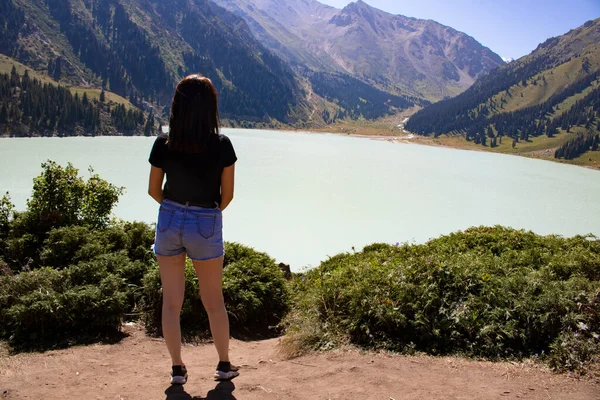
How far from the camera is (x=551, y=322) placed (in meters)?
4.79

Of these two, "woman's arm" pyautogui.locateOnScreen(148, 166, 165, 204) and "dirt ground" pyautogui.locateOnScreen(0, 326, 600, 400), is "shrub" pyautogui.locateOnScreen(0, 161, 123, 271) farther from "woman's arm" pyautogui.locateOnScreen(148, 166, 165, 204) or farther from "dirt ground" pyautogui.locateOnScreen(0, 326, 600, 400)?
"woman's arm" pyautogui.locateOnScreen(148, 166, 165, 204)

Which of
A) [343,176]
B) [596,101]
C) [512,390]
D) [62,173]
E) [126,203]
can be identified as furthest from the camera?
[596,101]

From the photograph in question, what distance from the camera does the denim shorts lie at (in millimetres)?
3604

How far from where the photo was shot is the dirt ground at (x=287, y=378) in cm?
383

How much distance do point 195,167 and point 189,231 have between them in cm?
54

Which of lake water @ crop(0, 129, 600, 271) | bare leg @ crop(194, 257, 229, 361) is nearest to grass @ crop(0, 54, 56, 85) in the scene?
lake water @ crop(0, 129, 600, 271)

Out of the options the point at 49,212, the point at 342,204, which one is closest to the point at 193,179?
the point at 49,212

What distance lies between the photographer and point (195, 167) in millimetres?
3578

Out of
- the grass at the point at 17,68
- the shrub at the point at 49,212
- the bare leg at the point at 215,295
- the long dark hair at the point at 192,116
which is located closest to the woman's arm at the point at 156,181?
the long dark hair at the point at 192,116

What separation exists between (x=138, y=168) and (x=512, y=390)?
3919 cm

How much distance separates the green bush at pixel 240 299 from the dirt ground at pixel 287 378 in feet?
3.31

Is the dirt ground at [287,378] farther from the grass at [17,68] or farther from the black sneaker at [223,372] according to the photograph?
the grass at [17,68]

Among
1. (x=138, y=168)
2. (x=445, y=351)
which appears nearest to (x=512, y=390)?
(x=445, y=351)

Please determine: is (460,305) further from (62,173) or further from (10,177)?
(10,177)
